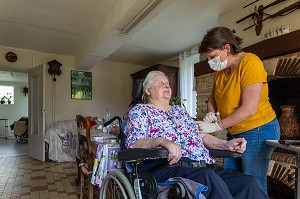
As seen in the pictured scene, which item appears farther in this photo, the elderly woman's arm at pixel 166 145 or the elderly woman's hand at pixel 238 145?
the elderly woman's hand at pixel 238 145

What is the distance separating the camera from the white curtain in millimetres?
4566

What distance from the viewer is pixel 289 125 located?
206 cm

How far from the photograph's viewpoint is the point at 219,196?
933 mm

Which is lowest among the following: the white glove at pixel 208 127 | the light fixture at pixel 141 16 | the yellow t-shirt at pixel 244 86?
the white glove at pixel 208 127

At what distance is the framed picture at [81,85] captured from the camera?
540 cm

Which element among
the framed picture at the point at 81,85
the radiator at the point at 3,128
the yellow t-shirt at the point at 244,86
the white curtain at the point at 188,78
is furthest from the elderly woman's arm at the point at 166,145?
the radiator at the point at 3,128

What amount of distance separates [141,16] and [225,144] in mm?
1542

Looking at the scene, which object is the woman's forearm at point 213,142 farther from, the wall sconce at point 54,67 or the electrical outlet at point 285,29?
the wall sconce at point 54,67

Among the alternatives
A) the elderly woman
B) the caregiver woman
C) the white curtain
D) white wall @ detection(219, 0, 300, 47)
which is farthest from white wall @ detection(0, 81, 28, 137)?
the caregiver woman

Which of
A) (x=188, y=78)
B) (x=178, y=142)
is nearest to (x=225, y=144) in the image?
(x=178, y=142)

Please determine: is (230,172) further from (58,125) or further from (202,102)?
(58,125)

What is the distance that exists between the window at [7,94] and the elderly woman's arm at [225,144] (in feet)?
32.3

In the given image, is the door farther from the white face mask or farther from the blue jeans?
the blue jeans

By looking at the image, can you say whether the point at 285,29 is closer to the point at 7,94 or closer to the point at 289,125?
the point at 289,125
